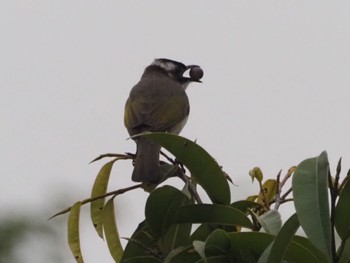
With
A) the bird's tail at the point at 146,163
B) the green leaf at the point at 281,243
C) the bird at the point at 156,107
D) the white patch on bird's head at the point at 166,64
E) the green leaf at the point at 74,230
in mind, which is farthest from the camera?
the white patch on bird's head at the point at 166,64

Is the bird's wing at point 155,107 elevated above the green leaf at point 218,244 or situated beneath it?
situated beneath

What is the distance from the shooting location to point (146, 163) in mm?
3568

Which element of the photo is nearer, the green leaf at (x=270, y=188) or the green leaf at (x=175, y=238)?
the green leaf at (x=175, y=238)

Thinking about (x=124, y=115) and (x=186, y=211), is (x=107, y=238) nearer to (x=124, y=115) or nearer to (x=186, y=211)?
(x=186, y=211)

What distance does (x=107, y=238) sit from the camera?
289cm

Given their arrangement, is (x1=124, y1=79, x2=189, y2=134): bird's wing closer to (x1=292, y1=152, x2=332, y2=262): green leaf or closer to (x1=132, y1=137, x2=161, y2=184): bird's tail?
(x1=132, y1=137, x2=161, y2=184): bird's tail

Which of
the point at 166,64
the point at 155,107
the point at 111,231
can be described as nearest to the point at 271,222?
the point at 111,231

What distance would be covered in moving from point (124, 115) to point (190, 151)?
303 cm

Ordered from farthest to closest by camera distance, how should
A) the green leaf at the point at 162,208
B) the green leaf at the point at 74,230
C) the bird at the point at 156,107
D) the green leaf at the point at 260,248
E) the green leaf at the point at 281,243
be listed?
the bird at the point at 156,107 → the green leaf at the point at 74,230 → the green leaf at the point at 162,208 → the green leaf at the point at 260,248 → the green leaf at the point at 281,243

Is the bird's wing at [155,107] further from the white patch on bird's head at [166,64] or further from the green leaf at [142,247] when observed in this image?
the green leaf at [142,247]

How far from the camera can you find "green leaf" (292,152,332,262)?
77.3 inches

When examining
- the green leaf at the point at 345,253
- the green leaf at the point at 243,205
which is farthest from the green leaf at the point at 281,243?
the green leaf at the point at 243,205

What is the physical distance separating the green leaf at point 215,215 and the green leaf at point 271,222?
0.06 meters

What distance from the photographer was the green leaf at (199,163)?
97.0 inches
